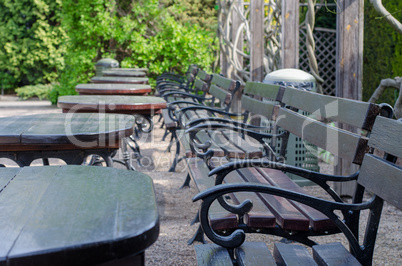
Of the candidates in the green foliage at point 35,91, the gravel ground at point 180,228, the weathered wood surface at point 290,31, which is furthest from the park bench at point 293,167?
the green foliage at point 35,91

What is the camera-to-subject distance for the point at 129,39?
10.3m

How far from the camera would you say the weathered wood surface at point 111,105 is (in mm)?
3666

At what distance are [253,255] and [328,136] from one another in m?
0.76

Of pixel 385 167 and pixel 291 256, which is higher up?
pixel 385 167

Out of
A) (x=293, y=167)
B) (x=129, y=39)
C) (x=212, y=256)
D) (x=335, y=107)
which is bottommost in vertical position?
(x=212, y=256)

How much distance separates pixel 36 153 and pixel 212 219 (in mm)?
1240

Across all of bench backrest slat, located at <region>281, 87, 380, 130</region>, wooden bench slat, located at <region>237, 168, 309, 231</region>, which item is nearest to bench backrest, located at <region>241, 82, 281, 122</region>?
bench backrest slat, located at <region>281, 87, 380, 130</region>

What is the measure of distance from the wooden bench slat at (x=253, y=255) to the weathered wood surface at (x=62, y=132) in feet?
3.45

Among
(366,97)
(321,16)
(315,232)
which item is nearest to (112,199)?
(315,232)

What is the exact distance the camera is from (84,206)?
4.05ft

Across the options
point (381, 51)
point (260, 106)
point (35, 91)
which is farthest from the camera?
point (35, 91)

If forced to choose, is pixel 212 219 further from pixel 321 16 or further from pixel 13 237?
pixel 321 16

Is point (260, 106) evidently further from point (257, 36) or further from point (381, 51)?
point (381, 51)

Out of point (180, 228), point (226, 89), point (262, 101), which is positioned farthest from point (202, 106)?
point (180, 228)
